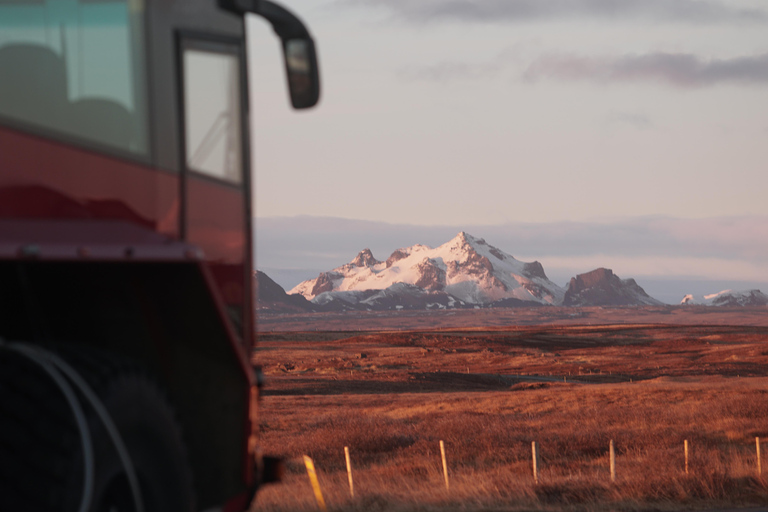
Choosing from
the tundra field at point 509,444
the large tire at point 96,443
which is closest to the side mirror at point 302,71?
the large tire at point 96,443

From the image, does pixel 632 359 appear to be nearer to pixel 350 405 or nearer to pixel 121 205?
pixel 350 405

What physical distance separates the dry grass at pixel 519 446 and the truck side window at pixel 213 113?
1039cm

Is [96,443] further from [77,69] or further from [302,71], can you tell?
[302,71]

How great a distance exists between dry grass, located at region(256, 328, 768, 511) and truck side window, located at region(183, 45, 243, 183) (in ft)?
34.1

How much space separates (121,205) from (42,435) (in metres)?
1.14

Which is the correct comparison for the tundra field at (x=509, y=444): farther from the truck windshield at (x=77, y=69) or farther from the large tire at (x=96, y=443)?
the truck windshield at (x=77, y=69)

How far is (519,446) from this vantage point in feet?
85.6

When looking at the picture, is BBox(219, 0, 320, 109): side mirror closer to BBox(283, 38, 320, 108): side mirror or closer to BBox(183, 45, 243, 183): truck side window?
BBox(283, 38, 320, 108): side mirror

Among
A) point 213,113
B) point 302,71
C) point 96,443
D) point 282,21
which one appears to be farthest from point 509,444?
point 96,443

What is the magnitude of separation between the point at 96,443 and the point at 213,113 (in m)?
2.15

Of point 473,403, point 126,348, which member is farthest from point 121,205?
point 473,403

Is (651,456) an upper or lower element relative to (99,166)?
lower

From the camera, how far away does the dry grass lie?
15961 mm

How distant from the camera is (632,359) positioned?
106 meters
